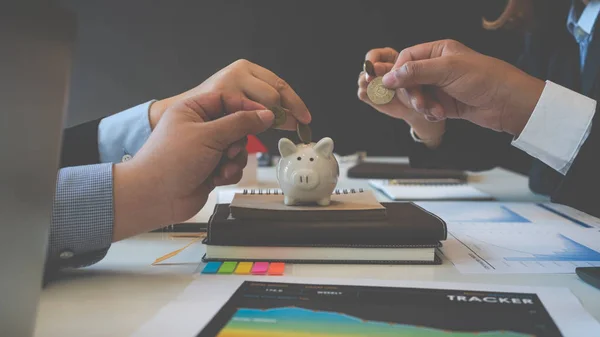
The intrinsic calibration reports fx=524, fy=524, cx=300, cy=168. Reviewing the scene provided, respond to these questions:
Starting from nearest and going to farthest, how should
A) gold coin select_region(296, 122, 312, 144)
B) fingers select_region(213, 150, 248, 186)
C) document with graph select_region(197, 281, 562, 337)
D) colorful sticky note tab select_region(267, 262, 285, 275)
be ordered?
document with graph select_region(197, 281, 562, 337) → colorful sticky note tab select_region(267, 262, 285, 275) → fingers select_region(213, 150, 248, 186) → gold coin select_region(296, 122, 312, 144)

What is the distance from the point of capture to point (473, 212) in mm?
1106

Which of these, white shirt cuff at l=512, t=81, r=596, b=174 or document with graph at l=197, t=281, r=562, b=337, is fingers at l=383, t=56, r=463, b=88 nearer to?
white shirt cuff at l=512, t=81, r=596, b=174

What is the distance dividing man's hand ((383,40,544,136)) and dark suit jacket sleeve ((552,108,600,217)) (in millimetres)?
115

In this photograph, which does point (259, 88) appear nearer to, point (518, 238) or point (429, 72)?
point (429, 72)

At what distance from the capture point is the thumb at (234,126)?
73cm

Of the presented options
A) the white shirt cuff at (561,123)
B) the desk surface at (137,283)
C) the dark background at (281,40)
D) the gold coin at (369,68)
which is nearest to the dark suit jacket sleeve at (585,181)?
the white shirt cuff at (561,123)

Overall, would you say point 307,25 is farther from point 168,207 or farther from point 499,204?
point 168,207

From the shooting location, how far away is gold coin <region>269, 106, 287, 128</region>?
2.86 feet

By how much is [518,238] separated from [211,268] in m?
0.52

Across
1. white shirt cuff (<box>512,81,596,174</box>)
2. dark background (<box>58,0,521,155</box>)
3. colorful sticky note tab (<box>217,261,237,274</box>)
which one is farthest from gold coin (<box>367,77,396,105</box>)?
dark background (<box>58,0,521,155</box>)

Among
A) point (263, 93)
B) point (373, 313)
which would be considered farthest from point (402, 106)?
point (373, 313)

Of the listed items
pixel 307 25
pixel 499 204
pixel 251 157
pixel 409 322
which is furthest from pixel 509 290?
pixel 307 25

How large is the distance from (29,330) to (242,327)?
0.60 ft

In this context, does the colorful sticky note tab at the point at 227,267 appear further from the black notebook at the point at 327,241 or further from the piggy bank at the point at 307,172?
the piggy bank at the point at 307,172
